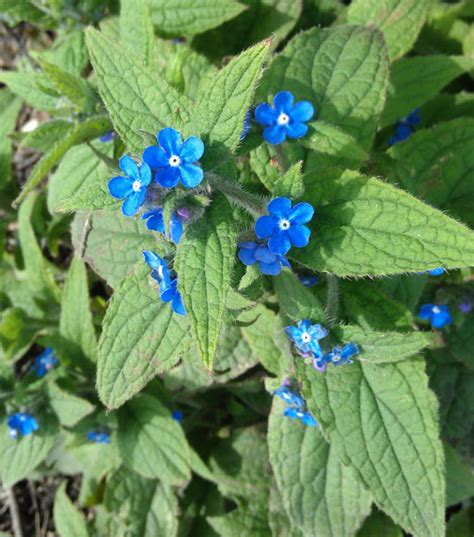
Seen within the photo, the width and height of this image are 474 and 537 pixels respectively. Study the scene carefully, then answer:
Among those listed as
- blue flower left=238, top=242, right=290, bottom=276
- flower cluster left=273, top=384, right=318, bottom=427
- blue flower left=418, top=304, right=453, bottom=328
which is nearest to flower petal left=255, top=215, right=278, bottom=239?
blue flower left=238, top=242, right=290, bottom=276

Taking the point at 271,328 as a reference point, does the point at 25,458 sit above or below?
below

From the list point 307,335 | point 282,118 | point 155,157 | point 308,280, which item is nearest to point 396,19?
point 282,118

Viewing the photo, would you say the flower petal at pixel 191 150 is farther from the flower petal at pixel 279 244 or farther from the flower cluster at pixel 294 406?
the flower cluster at pixel 294 406

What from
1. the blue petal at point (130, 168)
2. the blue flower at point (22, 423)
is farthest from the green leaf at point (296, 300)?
the blue flower at point (22, 423)

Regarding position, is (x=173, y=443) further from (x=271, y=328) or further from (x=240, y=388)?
(x=271, y=328)

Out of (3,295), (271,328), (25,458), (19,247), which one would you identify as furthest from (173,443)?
(19,247)

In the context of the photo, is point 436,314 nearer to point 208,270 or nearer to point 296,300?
point 296,300

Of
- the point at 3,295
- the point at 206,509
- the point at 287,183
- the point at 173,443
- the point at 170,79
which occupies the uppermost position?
the point at 170,79
